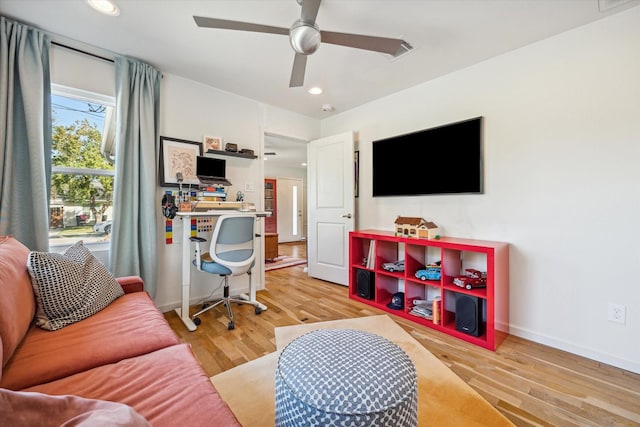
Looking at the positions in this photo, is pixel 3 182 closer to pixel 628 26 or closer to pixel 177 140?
pixel 177 140

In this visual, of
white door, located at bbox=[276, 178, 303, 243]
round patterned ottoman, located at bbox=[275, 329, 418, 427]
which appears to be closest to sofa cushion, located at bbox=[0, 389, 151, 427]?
round patterned ottoman, located at bbox=[275, 329, 418, 427]

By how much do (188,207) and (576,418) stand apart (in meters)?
3.00

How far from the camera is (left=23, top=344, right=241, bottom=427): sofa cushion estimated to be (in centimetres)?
76

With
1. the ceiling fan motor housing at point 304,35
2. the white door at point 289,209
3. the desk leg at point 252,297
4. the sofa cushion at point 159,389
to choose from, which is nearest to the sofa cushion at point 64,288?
the sofa cushion at point 159,389

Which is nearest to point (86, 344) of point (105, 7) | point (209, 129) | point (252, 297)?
point (252, 297)

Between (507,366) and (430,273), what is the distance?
2.77ft

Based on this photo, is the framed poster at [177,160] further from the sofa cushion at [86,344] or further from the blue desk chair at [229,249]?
the sofa cushion at [86,344]

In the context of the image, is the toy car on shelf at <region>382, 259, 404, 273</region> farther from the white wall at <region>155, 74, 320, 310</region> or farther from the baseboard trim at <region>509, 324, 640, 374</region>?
the white wall at <region>155, 74, 320, 310</region>

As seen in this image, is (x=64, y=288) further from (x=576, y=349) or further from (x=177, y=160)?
(x=576, y=349)

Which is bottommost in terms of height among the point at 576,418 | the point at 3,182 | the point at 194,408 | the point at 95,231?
the point at 576,418

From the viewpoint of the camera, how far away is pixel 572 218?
1.97 meters

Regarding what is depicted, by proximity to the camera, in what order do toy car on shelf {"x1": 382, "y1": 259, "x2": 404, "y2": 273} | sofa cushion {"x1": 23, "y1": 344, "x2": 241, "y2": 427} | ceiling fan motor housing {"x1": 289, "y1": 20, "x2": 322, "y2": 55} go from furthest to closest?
toy car on shelf {"x1": 382, "y1": 259, "x2": 404, "y2": 273}
ceiling fan motor housing {"x1": 289, "y1": 20, "x2": 322, "y2": 55}
sofa cushion {"x1": 23, "y1": 344, "x2": 241, "y2": 427}

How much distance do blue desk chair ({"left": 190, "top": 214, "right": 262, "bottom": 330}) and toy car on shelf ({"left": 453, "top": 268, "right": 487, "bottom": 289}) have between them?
1.85 meters

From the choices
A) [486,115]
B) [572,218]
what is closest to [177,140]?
[486,115]
